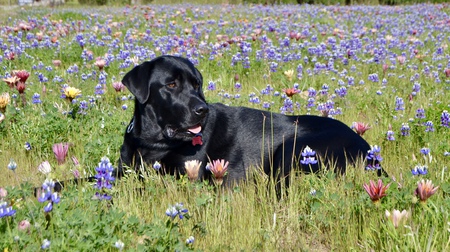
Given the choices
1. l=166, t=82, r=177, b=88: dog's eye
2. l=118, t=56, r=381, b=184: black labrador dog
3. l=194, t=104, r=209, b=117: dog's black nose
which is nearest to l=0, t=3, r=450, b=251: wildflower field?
l=118, t=56, r=381, b=184: black labrador dog

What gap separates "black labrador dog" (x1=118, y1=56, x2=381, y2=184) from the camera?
455 cm

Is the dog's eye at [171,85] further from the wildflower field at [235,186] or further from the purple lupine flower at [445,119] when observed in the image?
the purple lupine flower at [445,119]

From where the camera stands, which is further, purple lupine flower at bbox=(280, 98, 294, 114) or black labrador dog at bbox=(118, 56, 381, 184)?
purple lupine flower at bbox=(280, 98, 294, 114)

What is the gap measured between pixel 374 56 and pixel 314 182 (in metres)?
5.86

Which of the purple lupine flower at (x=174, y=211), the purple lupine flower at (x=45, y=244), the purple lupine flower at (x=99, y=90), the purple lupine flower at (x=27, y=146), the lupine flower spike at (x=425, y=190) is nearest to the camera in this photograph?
the purple lupine flower at (x=45, y=244)

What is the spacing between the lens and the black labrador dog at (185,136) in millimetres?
4551

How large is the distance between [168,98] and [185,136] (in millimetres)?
356

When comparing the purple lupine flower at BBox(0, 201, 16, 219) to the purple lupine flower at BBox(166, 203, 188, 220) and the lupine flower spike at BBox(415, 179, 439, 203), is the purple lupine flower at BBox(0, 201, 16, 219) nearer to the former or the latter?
the purple lupine flower at BBox(166, 203, 188, 220)

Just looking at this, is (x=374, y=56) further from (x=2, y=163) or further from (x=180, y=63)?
(x=2, y=163)

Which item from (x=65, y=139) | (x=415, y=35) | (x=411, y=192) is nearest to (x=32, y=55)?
(x=65, y=139)

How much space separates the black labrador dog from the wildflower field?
0.27 meters

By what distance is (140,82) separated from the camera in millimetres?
4559

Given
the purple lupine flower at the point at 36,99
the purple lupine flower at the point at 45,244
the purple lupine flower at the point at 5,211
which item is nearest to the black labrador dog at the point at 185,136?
the purple lupine flower at the point at 36,99

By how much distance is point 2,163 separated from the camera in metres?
4.61
